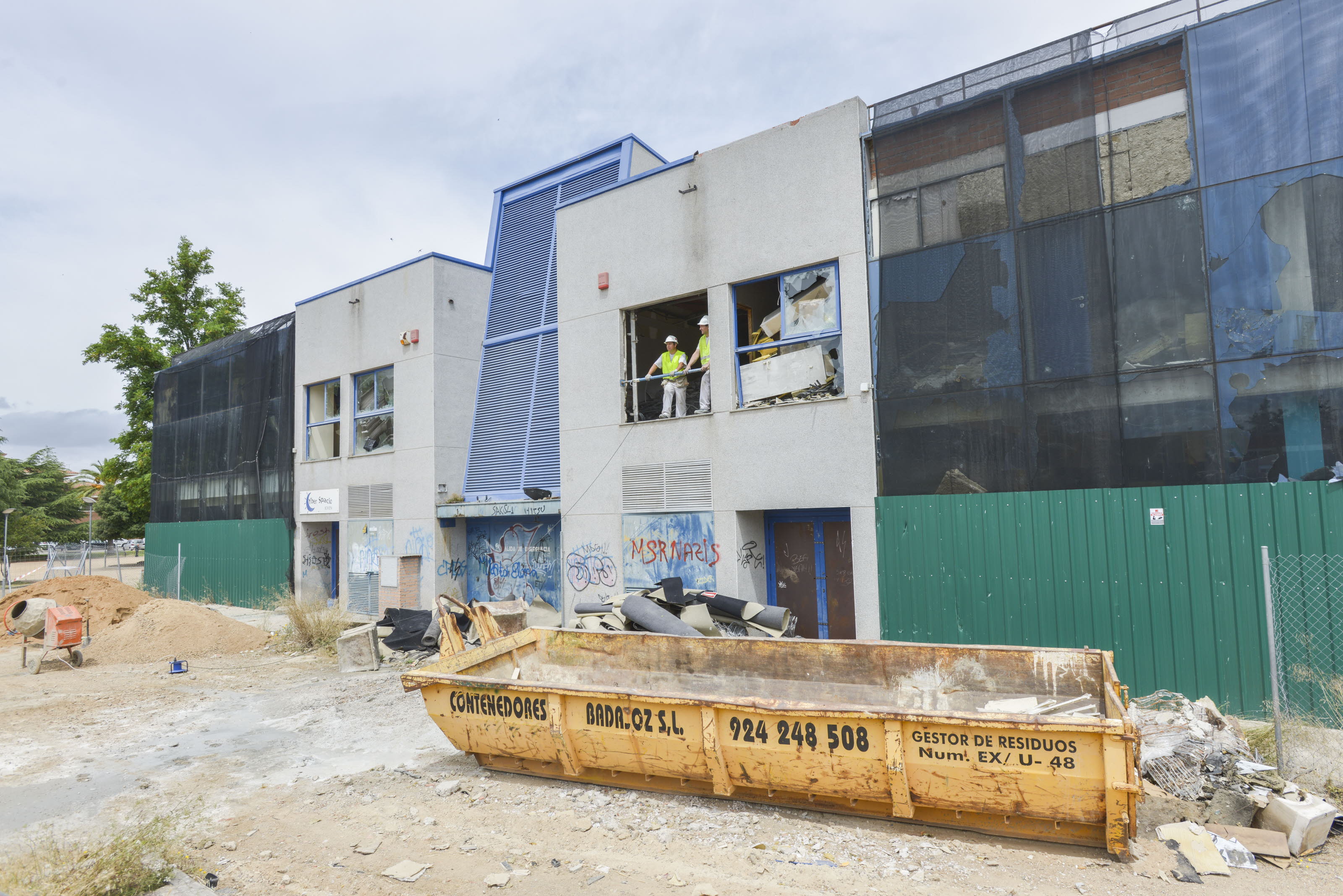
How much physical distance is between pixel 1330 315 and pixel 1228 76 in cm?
276

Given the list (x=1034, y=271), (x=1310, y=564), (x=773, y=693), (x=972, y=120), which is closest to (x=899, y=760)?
(x=773, y=693)

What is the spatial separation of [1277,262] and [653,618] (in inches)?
306


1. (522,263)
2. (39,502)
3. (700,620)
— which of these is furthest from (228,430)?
(39,502)

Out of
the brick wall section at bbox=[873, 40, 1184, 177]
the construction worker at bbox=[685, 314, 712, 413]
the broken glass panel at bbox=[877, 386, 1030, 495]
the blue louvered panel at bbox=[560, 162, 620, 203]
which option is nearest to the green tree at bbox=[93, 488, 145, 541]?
the blue louvered panel at bbox=[560, 162, 620, 203]

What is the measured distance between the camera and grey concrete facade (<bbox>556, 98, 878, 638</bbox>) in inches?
404

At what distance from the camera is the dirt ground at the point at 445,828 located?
498cm

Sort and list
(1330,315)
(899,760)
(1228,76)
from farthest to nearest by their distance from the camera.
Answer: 1. (1228,76)
2. (1330,315)
3. (899,760)

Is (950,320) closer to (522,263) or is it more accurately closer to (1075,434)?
(1075,434)

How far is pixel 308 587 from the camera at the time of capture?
64.5 ft

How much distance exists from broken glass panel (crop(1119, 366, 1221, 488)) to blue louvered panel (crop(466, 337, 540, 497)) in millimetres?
10652

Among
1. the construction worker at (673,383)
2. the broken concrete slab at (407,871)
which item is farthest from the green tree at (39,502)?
the broken concrete slab at (407,871)

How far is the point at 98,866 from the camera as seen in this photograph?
4.72m

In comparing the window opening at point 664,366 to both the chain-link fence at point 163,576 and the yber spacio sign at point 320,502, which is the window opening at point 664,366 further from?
the chain-link fence at point 163,576

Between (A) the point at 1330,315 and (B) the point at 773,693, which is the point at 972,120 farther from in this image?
(B) the point at 773,693
